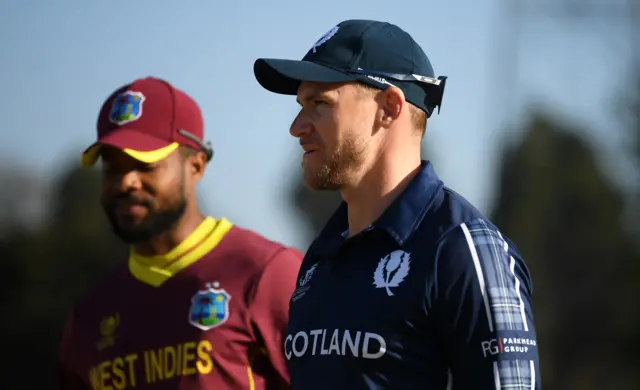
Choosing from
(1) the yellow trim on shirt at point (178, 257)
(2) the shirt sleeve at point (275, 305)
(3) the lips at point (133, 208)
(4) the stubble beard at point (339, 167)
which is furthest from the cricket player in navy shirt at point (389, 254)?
(3) the lips at point (133, 208)

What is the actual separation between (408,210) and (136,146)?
1946 millimetres

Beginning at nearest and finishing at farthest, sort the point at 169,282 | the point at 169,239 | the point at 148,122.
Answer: the point at 169,282 → the point at 169,239 → the point at 148,122

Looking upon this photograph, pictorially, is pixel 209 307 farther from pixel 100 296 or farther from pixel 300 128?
pixel 300 128

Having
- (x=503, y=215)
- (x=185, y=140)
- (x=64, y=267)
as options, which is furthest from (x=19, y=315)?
(x=185, y=140)

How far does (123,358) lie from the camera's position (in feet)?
16.1

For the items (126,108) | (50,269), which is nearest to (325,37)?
(126,108)

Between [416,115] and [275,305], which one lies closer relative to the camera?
[416,115]

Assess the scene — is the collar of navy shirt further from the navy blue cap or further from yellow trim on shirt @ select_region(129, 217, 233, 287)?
yellow trim on shirt @ select_region(129, 217, 233, 287)

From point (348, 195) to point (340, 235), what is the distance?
152mm

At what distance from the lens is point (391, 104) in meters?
3.57

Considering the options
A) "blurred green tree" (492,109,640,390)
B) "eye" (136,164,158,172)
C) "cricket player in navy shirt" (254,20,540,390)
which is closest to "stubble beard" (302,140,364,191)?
"cricket player in navy shirt" (254,20,540,390)

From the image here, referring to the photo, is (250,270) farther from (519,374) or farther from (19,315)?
(19,315)

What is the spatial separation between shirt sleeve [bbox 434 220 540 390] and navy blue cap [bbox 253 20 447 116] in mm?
564

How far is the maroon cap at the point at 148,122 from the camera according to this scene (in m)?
5.16
